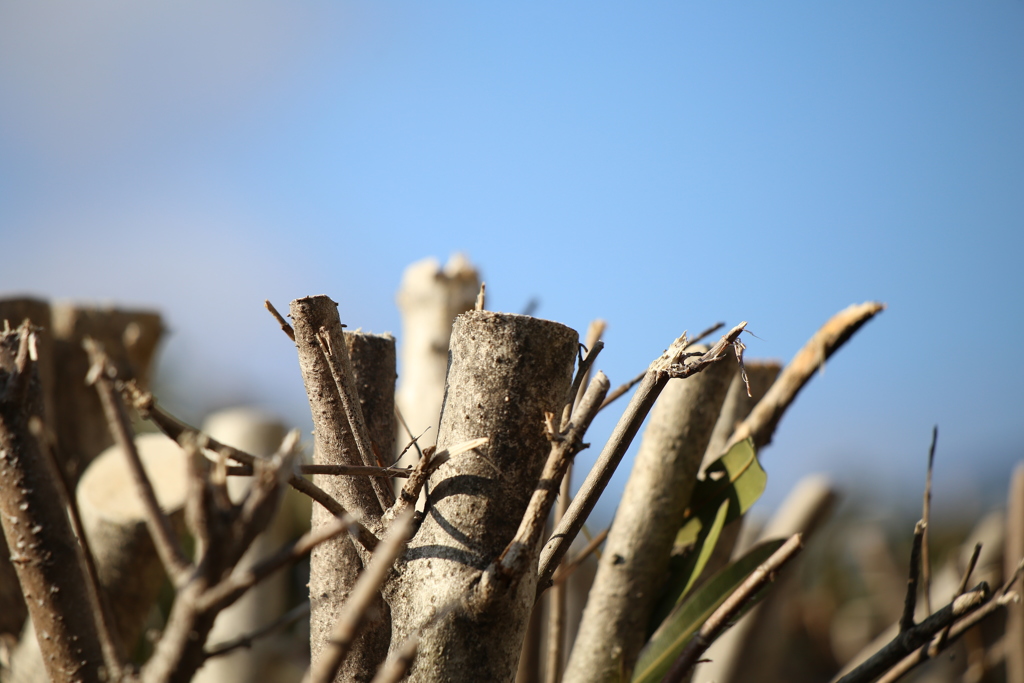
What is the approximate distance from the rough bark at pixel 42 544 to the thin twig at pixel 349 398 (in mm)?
220

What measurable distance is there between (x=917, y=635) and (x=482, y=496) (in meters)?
0.43

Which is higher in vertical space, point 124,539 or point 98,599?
point 98,599

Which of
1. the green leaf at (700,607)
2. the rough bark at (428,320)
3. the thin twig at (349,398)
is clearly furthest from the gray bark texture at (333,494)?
the rough bark at (428,320)

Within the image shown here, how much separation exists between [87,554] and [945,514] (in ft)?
14.6

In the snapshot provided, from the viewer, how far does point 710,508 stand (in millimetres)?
904

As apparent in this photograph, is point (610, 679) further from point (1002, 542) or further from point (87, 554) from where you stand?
point (1002, 542)

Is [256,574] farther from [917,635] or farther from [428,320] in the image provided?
[428,320]

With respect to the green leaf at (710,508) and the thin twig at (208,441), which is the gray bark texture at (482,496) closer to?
the thin twig at (208,441)

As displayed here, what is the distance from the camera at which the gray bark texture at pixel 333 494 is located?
591mm

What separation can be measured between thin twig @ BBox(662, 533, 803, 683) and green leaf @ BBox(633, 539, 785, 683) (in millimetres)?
235

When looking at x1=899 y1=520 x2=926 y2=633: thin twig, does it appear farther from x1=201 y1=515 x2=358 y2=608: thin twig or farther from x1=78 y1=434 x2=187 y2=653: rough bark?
x1=78 y1=434 x2=187 y2=653: rough bark

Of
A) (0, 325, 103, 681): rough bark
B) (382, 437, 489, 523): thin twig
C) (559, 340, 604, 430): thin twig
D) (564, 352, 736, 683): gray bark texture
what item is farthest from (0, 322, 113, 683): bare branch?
(564, 352, 736, 683): gray bark texture

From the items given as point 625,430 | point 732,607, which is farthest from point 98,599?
point 732,607

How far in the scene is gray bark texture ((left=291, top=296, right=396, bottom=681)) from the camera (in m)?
0.59
